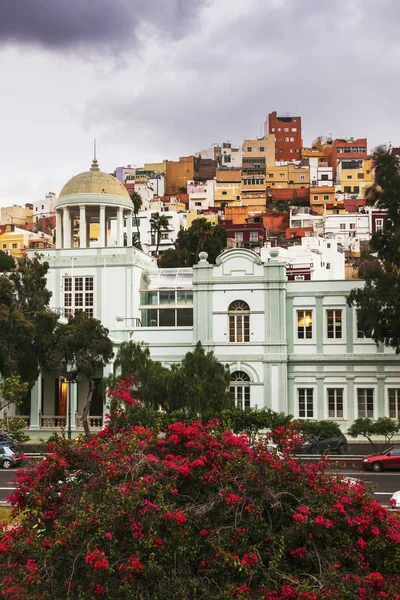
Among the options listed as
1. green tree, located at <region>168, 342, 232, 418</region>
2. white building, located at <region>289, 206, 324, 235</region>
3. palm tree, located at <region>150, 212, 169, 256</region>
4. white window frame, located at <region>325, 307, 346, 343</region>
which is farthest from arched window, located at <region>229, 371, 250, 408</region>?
white building, located at <region>289, 206, 324, 235</region>

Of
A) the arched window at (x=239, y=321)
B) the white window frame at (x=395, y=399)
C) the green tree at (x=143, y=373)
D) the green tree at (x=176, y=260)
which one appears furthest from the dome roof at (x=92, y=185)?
the green tree at (x=176, y=260)

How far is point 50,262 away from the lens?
51.8 meters

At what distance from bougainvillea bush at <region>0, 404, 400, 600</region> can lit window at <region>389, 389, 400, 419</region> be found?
29501 mm

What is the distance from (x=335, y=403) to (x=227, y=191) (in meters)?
98.0

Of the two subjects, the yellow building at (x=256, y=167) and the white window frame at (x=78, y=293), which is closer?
the white window frame at (x=78, y=293)

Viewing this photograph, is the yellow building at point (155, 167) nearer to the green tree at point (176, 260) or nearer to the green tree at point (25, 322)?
the green tree at point (176, 260)

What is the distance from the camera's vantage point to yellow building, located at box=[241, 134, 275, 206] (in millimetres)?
139000

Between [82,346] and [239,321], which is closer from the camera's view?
[82,346]

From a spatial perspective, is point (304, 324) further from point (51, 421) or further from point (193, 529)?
point (193, 529)

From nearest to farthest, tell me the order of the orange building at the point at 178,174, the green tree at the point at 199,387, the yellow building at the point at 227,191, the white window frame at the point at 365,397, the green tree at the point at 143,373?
the green tree at the point at 199,387, the green tree at the point at 143,373, the white window frame at the point at 365,397, the yellow building at the point at 227,191, the orange building at the point at 178,174

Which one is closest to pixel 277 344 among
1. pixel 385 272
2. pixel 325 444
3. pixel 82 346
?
pixel 385 272

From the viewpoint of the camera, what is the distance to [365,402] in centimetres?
4550

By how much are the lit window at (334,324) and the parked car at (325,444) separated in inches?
263

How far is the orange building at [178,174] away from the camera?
157 m
